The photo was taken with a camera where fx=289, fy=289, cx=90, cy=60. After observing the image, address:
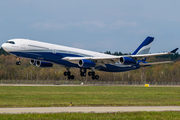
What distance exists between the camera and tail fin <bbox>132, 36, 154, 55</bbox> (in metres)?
71.4

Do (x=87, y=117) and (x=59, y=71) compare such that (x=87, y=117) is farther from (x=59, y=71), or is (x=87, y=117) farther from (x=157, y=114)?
(x=59, y=71)

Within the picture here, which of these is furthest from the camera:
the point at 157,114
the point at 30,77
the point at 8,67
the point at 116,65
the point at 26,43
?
the point at 30,77

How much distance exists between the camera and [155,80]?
113m

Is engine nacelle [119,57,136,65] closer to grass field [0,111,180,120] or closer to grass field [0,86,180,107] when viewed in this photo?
grass field [0,86,180,107]

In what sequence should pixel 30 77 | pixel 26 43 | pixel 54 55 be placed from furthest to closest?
1. pixel 30 77
2. pixel 54 55
3. pixel 26 43

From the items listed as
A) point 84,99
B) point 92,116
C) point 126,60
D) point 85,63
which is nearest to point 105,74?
point 85,63

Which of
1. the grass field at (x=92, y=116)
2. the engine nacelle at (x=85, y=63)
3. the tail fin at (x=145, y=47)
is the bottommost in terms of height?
the grass field at (x=92, y=116)

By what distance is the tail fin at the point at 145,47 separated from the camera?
71.4 meters

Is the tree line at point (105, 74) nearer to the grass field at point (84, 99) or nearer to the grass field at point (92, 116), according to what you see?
the grass field at point (84, 99)

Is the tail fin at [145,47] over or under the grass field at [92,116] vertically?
over

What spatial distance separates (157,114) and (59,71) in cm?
10166

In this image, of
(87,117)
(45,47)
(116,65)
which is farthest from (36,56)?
(87,117)

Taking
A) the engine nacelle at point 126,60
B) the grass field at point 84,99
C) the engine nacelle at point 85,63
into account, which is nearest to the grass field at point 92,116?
the grass field at point 84,99

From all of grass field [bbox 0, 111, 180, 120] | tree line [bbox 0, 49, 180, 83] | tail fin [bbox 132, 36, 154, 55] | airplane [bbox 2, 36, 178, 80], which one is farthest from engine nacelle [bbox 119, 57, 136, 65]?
tree line [bbox 0, 49, 180, 83]
